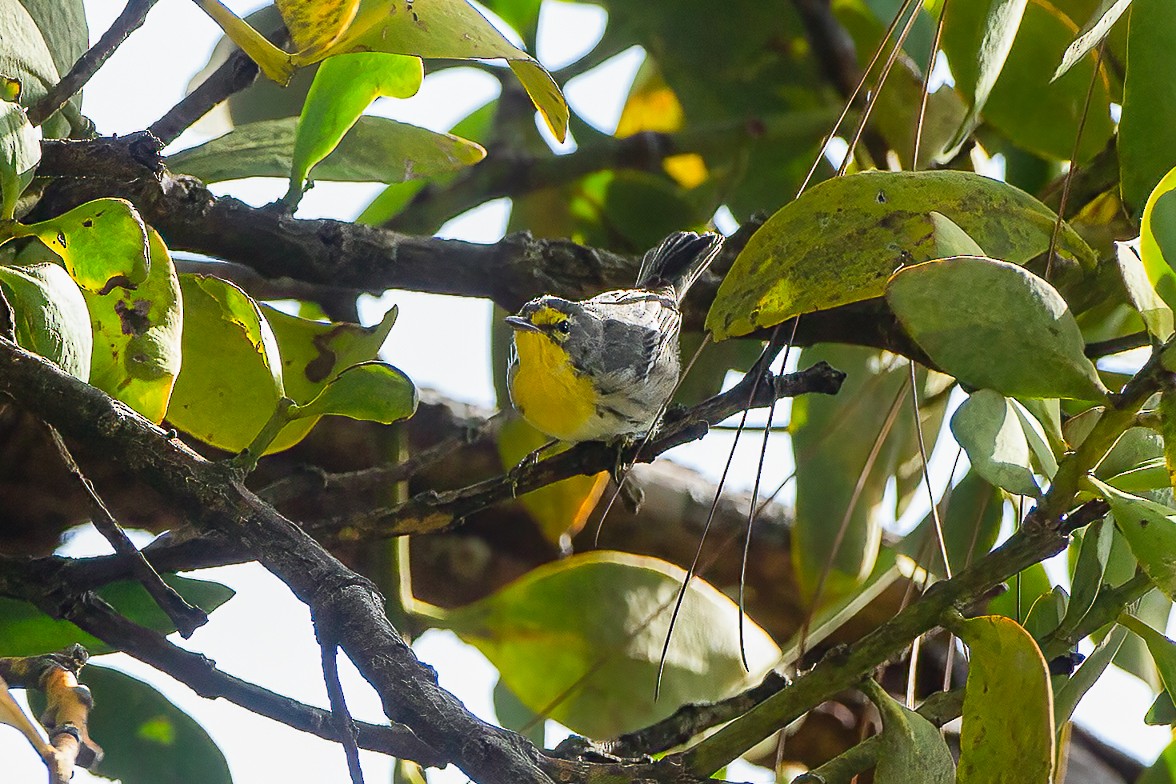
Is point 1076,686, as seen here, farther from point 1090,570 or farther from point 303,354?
point 303,354

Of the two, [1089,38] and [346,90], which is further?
[346,90]

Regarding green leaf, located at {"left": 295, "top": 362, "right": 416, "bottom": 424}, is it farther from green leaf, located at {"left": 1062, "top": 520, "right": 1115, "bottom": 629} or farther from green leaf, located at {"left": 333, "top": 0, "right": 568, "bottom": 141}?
green leaf, located at {"left": 1062, "top": 520, "right": 1115, "bottom": 629}

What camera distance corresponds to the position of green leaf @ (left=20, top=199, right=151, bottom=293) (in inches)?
18.7

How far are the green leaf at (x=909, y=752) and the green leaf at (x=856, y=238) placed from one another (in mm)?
177

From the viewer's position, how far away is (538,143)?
1128 millimetres

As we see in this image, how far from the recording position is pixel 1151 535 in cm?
41

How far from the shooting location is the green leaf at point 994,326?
41 cm

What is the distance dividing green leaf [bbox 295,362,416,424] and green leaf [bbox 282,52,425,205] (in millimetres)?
153

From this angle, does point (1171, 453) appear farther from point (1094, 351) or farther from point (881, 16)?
point (881, 16)

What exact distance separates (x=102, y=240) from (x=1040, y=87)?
0.68m

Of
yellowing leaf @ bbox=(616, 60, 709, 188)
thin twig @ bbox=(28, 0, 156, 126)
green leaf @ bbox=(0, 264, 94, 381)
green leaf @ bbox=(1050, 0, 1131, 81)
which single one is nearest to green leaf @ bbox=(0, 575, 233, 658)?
green leaf @ bbox=(0, 264, 94, 381)

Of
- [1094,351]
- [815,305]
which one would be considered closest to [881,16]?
[1094,351]

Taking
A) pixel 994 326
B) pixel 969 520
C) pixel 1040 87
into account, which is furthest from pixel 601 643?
pixel 1040 87

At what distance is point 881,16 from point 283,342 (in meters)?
0.53
